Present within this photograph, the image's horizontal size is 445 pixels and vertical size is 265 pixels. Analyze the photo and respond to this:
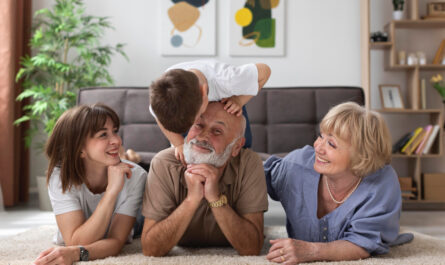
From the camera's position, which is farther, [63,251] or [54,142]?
[54,142]

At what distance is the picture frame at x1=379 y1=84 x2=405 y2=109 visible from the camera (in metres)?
4.33

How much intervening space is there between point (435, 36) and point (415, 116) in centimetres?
85

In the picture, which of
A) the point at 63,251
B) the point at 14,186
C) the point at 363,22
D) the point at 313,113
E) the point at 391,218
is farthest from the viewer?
the point at 363,22

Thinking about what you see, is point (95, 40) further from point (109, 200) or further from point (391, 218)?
point (391, 218)

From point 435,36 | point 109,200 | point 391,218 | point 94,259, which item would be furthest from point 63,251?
point 435,36

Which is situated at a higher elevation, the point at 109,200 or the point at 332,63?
the point at 332,63

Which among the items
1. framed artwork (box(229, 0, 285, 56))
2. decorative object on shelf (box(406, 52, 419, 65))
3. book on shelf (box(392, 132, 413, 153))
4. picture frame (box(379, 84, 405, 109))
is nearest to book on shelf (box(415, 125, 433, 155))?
book on shelf (box(392, 132, 413, 153))

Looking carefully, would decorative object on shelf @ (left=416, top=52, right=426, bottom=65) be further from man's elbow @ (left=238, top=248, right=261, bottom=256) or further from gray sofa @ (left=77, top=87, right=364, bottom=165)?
man's elbow @ (left=238, top=248, right=261, bottom=256)

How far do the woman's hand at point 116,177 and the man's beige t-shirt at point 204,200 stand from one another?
0.34 ft

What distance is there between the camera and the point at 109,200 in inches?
68.8

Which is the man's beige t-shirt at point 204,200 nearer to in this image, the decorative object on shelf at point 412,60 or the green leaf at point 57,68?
the green leaf at point 57,68

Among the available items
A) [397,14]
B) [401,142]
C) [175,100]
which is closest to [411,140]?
[401,142]

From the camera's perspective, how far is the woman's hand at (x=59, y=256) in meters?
1.54

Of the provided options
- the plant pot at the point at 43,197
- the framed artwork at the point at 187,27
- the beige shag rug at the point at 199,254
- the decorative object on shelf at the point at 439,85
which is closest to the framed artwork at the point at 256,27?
the framed artwork at the point at 187,27
